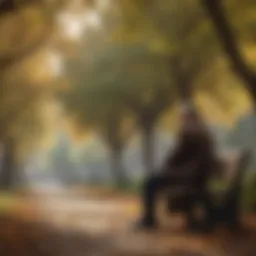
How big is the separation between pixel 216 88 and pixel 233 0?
0.57 ft

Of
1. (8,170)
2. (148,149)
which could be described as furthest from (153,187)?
(8,170)

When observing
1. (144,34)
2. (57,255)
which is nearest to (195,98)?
(144,34)

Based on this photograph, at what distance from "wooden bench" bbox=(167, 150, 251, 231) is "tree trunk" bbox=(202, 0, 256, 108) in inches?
5.3

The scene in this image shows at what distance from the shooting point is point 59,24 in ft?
3.80

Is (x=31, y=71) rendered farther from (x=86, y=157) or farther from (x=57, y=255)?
(x=57, y=255)

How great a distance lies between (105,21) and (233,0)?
246mm

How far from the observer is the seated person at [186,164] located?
1.12m

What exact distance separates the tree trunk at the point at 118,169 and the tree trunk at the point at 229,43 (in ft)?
0.89

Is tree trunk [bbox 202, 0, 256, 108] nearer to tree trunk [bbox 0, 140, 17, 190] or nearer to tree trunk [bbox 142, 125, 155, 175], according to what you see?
tree trunk [bbox 142, 125, 155, 175]

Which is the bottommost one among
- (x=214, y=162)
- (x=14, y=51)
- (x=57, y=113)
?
(x=214, y=162)

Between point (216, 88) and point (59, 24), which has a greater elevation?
point (59, 24)

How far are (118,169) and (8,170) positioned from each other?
0.68ft

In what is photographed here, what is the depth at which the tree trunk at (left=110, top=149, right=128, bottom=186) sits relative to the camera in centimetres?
112

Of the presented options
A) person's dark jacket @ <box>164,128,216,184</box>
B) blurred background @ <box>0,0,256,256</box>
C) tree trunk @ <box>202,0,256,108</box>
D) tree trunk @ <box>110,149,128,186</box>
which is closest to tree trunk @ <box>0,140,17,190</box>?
blurred background @ <box>0,0,256,256</box>
